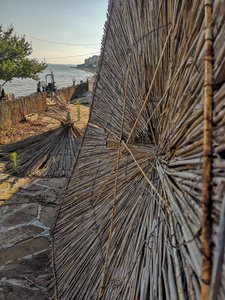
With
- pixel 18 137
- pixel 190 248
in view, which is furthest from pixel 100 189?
pixel 18 137

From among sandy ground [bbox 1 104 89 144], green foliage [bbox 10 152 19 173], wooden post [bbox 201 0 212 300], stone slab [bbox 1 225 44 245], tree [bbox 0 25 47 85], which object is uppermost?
tree [bbox 0 25 47 85]

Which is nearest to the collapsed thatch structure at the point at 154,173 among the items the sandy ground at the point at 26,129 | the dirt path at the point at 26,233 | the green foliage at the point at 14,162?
the dirt path at the point at 26,233

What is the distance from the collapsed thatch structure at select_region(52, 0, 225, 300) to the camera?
79 centimetres

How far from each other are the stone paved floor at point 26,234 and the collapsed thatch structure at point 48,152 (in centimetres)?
27

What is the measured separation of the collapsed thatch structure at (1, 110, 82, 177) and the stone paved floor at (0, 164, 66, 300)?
0.27 m

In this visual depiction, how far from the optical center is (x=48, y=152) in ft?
18.6

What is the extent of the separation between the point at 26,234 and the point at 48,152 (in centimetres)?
256

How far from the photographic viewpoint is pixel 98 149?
7.72ft

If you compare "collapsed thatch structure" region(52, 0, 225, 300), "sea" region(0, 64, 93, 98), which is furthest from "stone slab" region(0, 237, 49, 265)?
"sea" region(0, 64, 93, 98)

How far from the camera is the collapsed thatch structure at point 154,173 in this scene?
0.79 meters

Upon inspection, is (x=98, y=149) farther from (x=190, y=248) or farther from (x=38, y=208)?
(x=38, y=208)

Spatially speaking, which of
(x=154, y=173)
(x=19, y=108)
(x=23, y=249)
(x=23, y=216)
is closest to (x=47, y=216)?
(x=23, y=216)

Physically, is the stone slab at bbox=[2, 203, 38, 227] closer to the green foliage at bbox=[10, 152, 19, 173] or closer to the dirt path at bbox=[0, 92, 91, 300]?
the dirt path at bbox=[0, 92, 91, 300]

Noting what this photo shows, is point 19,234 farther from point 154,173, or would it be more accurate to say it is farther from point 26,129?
point 26,129
